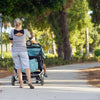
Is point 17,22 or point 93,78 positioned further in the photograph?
point 93,78

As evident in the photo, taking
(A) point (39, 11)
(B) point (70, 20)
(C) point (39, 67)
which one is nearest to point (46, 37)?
(B) point (70, 20)

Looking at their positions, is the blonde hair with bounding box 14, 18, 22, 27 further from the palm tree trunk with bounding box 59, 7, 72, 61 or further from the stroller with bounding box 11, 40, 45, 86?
the palm tree trunk with bounding box 59, 7, 72, 61

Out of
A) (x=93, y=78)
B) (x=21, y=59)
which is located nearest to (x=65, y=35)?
(x=93, y=78)

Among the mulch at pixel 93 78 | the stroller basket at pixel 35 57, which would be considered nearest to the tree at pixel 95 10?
the mulch at pixel 93 78

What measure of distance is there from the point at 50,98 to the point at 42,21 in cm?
2819

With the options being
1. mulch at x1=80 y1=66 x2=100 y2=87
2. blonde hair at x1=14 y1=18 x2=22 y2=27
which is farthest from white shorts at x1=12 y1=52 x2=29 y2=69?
mulch at x1=80 y1=66 x2=100 y2=87

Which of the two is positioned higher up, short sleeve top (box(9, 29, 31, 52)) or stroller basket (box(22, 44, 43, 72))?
short sleeve top (box(9, 29, 31, 52))

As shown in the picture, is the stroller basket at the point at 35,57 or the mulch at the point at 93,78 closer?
the stroller basket at the point at 35,57

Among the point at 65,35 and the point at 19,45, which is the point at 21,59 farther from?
the point at 65,35

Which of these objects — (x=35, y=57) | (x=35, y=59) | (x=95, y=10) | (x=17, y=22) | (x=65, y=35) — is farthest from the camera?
(x=65, y=35)

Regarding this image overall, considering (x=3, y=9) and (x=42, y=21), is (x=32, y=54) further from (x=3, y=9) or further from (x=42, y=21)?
(x=42, y=21)

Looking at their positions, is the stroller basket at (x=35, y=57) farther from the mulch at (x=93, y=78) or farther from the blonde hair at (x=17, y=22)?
the mulch at (x=93, y=78)

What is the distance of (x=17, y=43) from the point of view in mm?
8703

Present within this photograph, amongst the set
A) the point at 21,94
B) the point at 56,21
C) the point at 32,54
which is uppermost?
the point at 56,21
